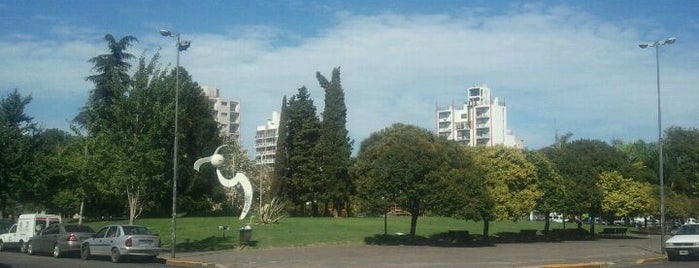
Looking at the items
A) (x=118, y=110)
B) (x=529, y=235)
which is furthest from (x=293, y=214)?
(x=118, y=110)

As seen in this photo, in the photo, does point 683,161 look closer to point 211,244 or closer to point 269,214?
point 269,214

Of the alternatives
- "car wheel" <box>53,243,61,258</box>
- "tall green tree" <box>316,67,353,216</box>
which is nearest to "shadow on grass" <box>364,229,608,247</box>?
"car wheel" <box>53,243,61,258</box>

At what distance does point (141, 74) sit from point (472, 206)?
63.3 ft

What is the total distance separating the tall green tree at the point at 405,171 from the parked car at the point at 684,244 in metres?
12.7

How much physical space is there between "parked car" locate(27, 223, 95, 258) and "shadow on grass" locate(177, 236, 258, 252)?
16.0ft

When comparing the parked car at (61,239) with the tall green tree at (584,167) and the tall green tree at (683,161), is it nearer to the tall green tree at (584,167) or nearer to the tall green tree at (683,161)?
the tall green tree at (584,167)

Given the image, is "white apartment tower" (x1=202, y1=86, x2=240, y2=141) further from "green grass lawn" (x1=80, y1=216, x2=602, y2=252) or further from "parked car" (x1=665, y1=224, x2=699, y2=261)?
"parked car" (x1=665, y1=224, x2=699, y2=261)

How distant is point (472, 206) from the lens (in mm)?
38312

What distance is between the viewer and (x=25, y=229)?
37438 mm

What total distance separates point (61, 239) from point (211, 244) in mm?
7776

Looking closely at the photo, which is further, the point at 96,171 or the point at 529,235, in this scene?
the point at 529,235

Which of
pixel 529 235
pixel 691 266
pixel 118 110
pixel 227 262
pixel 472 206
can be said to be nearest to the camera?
pixel 691 266

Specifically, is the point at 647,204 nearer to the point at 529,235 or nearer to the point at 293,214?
the point at 529,235

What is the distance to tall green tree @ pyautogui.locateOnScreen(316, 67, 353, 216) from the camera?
68688 millimetres
